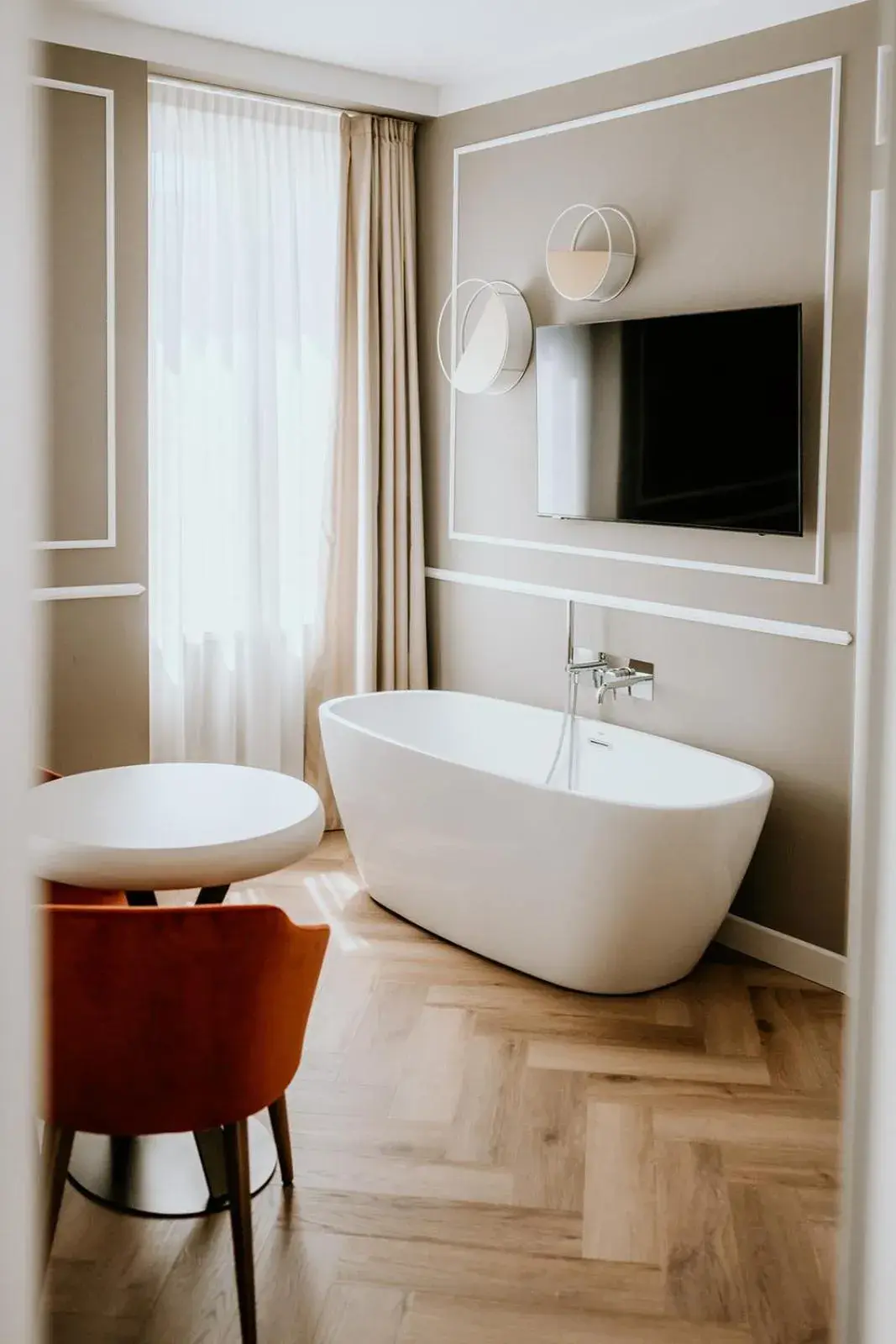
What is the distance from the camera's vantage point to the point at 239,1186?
2.04 metres

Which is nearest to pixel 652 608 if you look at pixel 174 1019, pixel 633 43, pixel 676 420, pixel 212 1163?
pixel 676 420

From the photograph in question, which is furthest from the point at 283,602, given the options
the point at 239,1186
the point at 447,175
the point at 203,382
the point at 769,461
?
the point at 239,1186

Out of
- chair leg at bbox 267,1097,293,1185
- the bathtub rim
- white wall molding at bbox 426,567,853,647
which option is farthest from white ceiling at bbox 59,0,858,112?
chair leg at bbox 267,1097,293,1185

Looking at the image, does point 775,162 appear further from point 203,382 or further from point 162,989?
point 162,989

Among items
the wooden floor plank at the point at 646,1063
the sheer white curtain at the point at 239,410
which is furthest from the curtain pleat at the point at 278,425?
the wooden floor plank at the point at 646,1063

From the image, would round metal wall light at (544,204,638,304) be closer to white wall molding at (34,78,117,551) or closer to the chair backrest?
white wall molding at (34,78,117,551)

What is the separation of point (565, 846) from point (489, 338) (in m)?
1.95

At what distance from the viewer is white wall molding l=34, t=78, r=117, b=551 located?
3926 millimetres

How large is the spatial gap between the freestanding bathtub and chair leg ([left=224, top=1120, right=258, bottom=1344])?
1384 millimetres

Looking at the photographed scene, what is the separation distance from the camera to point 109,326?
4023 millimetres

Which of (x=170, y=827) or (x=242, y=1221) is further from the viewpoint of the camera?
(x=170, y=827)

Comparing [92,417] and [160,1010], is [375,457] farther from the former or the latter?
[160,1010]

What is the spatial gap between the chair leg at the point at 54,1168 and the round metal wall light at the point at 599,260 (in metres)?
2.86

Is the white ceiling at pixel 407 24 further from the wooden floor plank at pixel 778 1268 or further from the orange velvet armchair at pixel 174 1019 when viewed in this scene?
the wooden floor plank at pixel 778 1268
